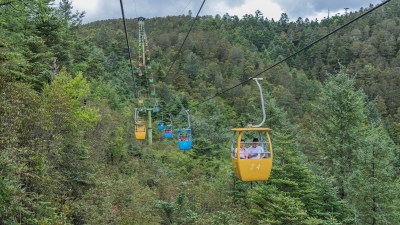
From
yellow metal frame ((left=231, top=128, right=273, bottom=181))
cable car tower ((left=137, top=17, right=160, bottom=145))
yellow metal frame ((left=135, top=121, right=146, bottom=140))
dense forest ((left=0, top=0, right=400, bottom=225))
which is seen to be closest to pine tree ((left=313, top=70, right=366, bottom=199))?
dense forest ((left=0, top=0, right=400, bottom=225))

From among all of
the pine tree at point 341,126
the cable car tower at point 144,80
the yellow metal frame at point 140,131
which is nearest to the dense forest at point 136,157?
the pine tree at point 341,126

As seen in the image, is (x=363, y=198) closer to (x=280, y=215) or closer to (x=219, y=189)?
(x=280, y=215)

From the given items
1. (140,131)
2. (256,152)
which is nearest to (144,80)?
(140,131)

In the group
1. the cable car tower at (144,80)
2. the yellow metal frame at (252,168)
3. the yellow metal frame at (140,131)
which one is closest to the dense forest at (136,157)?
the yellow metal frame at (140,131)

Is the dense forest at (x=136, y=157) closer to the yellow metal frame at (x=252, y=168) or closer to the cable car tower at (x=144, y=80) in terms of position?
the cable car tower at (x=144, y=80)

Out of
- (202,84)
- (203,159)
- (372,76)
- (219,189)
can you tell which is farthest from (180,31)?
(219,189)

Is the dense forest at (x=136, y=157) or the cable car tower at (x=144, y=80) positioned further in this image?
the cable car tower at (x=144, y=80)

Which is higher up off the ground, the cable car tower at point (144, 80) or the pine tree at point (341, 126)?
the cable car tower at point (144, 80)

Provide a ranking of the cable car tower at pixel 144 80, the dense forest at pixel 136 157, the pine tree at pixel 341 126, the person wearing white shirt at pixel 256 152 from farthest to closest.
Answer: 1. the cable car tower at pixel 144 80
2. the pine tree at pixel 341 126
3. the dense forest at pixel 136 157
4. the person wearing white shirt at pixel 256 152

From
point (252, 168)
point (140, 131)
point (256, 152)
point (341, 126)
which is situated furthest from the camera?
point (140, 131)

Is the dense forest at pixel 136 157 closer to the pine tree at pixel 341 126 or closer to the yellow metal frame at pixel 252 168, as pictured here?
the pine tree at pixel 341 126

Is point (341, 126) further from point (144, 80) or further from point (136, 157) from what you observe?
point (144, 80)

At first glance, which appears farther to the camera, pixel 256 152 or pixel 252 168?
pixel 256 152

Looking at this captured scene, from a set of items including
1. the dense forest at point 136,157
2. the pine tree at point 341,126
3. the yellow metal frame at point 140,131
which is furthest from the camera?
the yellow metal frame at point 140,131
